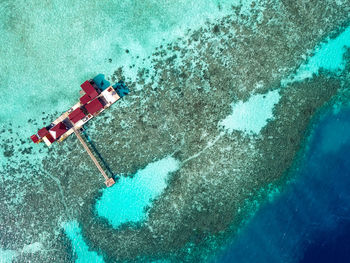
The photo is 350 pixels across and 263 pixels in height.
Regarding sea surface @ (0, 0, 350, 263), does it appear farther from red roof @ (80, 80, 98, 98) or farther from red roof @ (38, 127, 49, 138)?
red roof @ (80, 80, 98, 98)

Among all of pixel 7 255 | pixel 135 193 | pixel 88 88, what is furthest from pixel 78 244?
pixel 88 88

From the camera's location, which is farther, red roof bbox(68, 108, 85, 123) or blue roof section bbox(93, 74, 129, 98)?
blue roof section bbox(93, 74, 129, 98)

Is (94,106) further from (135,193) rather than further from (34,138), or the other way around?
(135,193)

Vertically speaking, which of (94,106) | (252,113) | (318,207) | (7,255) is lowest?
(318,207)

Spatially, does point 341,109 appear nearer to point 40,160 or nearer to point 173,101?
point 173,101

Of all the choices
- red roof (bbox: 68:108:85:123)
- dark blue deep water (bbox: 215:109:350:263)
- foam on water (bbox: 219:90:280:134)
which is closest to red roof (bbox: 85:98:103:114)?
red roof (bbox: 68:108:85:123)

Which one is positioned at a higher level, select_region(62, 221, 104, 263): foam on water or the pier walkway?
the pier walkway

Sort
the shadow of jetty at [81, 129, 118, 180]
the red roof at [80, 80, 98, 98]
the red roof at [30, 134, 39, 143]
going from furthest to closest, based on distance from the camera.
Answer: the shadow of jetty at [81, 129, 118, 180] → the red roof at [30, 134, 39, 143] → the red roof at [80, 80, 98, 98]
